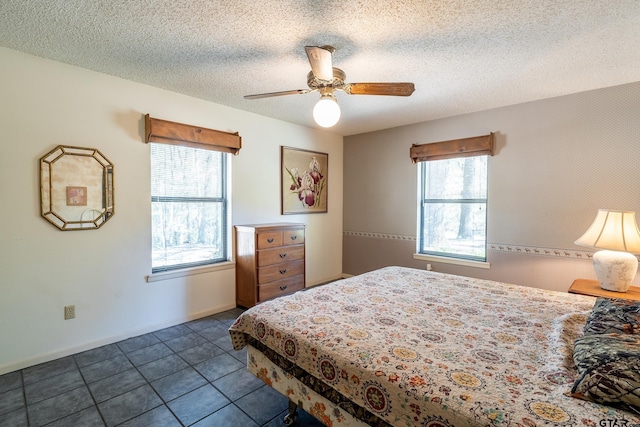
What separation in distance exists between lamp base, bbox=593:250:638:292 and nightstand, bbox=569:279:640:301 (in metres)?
0.04

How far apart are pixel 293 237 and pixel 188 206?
1.24 meters

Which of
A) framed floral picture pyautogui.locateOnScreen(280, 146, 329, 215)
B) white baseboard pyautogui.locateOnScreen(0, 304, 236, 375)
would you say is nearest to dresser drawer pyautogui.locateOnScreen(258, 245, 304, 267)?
framed floral picture pyautogui.locateOnScreen(280, 146, 329, 215)

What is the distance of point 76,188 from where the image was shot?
2.49 metres

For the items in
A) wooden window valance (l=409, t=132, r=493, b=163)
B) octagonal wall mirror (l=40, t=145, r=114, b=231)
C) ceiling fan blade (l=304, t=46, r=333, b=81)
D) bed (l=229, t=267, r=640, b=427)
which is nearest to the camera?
bed (l=229, t=267, r=640, b=427)

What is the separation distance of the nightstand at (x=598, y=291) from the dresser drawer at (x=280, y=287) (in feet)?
8.75

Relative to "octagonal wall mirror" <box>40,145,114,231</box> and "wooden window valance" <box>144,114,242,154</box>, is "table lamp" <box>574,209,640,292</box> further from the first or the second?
"octagonal wall mirror" <box>40,145,114,231</box>

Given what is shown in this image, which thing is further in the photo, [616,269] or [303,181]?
[303,181]

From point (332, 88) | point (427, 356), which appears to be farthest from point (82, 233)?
point (427, 356)

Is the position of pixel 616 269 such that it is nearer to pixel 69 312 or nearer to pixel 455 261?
pixel 455 261

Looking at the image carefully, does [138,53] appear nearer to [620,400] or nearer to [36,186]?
[36,186]

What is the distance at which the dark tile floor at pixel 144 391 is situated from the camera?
1.77 meters

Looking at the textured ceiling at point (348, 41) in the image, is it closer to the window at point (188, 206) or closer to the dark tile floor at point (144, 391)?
the window at point (188, 206)

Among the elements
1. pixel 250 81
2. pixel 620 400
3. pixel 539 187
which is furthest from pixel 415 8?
pixel 539 187

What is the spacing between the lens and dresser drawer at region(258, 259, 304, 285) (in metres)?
3.38
